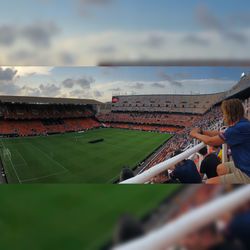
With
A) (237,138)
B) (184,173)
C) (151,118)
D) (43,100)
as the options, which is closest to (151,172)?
(184,173)

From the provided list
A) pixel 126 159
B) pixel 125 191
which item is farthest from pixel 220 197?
pixel 126 159

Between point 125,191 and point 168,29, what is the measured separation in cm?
84

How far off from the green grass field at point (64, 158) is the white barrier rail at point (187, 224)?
1039 millimetres

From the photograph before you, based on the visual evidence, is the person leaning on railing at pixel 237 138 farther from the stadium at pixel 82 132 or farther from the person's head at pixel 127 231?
the person's head at pixel 127 231

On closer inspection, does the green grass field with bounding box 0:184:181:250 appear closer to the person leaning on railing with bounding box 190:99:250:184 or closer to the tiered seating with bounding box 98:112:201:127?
the person leaning on railing with bounding box 190:99:250:184

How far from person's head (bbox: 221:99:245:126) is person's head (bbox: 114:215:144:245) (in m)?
0.84

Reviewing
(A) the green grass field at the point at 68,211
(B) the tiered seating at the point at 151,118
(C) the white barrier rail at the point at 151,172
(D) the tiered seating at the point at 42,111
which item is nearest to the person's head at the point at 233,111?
(C) the white barrier rail at the point at 151,172

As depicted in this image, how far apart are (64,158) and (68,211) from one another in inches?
43.3

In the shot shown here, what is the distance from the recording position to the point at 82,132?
1.85 m

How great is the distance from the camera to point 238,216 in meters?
0.46

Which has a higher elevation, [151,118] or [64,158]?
[151,118]

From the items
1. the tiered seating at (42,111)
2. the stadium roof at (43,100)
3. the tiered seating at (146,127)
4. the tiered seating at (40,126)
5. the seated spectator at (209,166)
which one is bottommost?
the seated spectator at (209,166)

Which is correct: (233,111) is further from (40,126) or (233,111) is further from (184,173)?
(40,126)

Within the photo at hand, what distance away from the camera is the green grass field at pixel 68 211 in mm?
550
